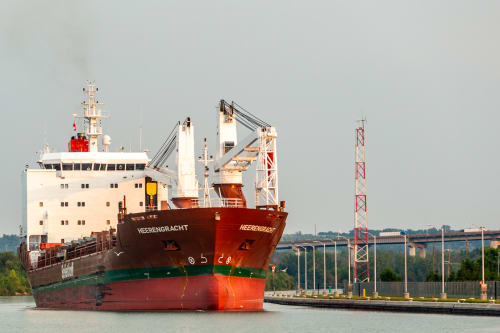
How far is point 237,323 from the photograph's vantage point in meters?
59.0

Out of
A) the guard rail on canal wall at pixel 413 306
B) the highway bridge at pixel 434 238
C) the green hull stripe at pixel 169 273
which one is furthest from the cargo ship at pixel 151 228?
the highway bridge at pixel 434 238

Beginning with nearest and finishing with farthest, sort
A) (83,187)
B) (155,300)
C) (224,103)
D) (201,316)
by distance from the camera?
Answer: 1. (201,316)
2. (155,300)
3. (224,103)
4. (83,187)

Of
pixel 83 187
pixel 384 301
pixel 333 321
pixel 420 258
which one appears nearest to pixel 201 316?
pixel 333 321

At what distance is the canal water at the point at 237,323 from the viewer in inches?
2270

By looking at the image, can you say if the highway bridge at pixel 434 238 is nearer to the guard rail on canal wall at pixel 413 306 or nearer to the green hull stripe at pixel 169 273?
the guard rail on canal wall at pixel 413 306

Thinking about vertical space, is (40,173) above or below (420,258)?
above

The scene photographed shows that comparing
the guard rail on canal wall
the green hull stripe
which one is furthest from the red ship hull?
the guard rail on canal wall

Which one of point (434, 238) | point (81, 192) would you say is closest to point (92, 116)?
point (81, 192)

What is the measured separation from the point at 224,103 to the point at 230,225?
1388 cm

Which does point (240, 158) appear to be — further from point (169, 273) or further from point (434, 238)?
point (434, 238)

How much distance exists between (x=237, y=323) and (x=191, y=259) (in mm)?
7335

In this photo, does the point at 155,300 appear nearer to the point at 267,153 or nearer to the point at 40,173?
the point at 267,153

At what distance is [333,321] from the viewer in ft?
220

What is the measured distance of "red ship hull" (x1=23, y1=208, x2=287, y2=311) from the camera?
64062 millimetres
